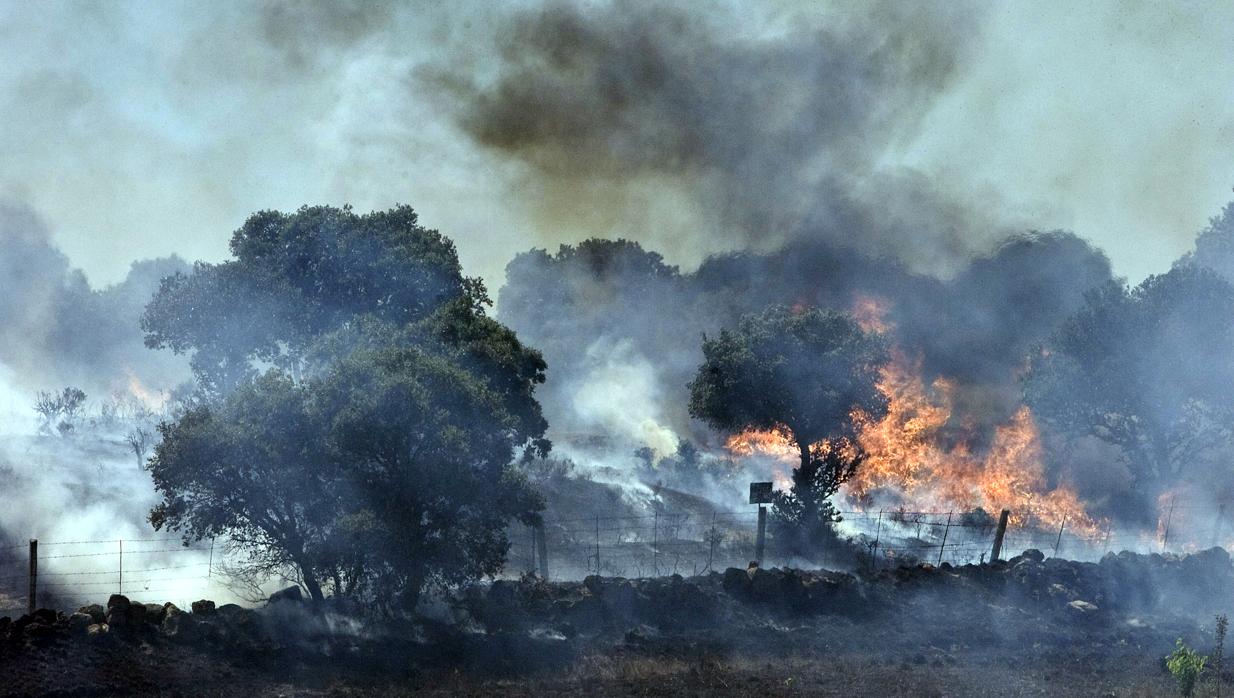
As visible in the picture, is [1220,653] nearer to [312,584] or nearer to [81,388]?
[312,584]

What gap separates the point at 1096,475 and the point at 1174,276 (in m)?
11.6

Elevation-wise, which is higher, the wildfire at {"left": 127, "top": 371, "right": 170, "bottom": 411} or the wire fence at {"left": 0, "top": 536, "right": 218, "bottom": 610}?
the wildfire at {"left": 127, "top": 371, "right": 170, "bottom": 411}

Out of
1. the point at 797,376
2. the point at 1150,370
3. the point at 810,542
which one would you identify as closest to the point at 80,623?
the point at 810,542

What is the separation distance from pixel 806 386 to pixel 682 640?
18644 mm

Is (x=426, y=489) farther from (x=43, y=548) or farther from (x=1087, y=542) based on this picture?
(x=1087, y=542)

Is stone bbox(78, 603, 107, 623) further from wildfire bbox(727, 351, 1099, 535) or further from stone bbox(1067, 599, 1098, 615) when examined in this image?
wildfire bbox(727, 351, 1099, 535)

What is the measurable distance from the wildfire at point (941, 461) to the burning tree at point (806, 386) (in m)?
6.42

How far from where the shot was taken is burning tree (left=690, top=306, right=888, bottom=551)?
42.2 metres

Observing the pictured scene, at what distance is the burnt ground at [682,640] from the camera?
2089cm

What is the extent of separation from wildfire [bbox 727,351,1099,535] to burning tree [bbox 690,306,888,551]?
6417 millimetres

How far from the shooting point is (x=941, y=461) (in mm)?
55062

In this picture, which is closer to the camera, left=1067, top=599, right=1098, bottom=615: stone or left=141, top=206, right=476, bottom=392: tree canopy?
left=1067, top=599, right=1098, bottom=615: stone

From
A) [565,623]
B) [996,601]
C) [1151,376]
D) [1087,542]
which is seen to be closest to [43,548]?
[565,623]

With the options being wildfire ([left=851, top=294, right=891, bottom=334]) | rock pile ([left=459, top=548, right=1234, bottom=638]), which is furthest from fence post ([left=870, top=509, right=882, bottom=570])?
wildfire ([left=851, top=294, right=891, bottom=334])
